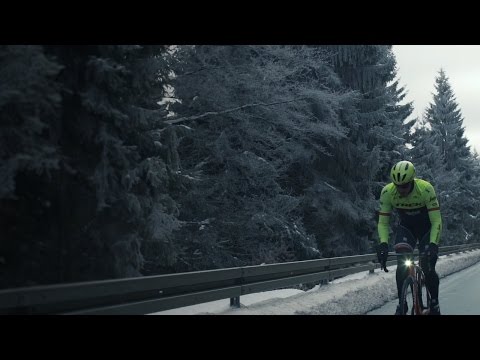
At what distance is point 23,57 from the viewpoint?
6852mm

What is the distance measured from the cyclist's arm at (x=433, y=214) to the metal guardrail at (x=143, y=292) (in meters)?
2.98

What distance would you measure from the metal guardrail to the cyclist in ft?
7.83

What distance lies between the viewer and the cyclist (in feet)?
22.4

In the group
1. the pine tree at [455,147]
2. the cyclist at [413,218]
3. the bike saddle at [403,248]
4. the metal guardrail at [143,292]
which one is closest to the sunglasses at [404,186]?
the cyclist at [413,218]

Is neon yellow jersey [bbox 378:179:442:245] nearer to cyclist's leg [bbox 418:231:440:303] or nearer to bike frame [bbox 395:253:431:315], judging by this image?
cyclist's leg [bbox 418:231:440:303]

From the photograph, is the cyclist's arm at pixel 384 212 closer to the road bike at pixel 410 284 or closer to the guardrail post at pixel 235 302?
the road bike at pixel 410 284

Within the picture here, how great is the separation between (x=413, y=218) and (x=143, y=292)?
3853mm

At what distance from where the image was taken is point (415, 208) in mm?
7289

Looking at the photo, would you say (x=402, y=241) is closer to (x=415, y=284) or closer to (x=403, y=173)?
(x=415, y=284)

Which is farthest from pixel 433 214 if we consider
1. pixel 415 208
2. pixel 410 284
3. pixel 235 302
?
pixel 235 302

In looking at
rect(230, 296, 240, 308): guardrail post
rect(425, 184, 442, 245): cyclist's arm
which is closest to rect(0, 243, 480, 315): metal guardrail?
rect(230, 296, 240, 308): guardrail post

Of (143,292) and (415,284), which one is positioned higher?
(143,292)
